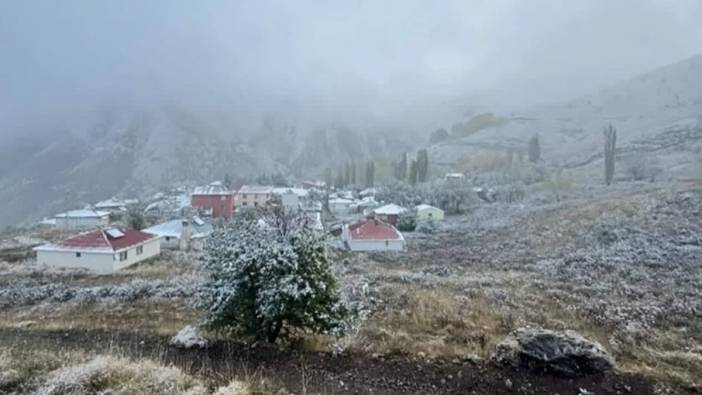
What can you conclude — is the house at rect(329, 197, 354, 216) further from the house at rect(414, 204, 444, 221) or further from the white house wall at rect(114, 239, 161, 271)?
the white house wall at rect(114, 239, 161, 271)

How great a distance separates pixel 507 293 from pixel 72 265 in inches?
1071

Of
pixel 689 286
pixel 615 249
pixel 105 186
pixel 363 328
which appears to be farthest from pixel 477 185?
pixel 105 186

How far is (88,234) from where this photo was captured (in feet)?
94.2

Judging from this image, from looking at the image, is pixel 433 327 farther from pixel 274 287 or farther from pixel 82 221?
pixel 82 221

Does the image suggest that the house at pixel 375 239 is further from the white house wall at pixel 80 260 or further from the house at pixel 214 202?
the house at pixel 214 202

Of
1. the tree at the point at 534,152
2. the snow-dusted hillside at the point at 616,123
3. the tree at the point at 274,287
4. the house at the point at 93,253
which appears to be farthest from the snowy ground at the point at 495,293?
the tree at the point at 534,152

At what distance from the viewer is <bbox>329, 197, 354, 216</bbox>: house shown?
6738cm

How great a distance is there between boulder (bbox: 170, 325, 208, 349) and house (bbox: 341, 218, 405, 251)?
2814 cm

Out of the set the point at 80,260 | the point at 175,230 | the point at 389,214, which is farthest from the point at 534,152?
the point at 80,260

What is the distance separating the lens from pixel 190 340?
27.5ft

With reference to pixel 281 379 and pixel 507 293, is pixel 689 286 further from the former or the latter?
pixel 281 379

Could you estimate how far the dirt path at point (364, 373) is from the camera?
21.5 feet

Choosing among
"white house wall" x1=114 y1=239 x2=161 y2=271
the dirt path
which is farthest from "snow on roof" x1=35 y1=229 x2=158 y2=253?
the dirt path

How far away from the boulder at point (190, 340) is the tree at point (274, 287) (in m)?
0.47
